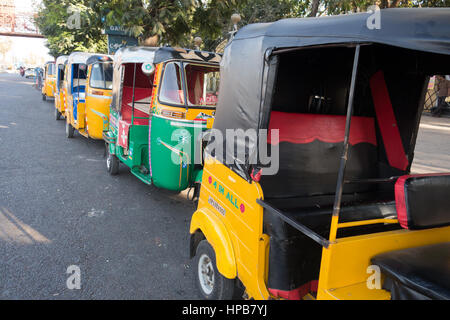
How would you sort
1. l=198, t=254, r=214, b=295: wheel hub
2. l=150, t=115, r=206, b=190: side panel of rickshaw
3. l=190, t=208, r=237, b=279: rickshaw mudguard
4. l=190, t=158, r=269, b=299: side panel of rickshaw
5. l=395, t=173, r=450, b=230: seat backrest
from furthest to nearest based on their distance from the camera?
l=150, t=115, r=206, b=190: side panel of rickshaw, l=198, t=254, r=214, b=295: wheel hub, l=190, t=208, r=237, b=279: rickshaw mudguard, l=190, t=158, r=269, b=299: side panel of rickshaw, l=395, t=173, r=450, b=230: seat backrest

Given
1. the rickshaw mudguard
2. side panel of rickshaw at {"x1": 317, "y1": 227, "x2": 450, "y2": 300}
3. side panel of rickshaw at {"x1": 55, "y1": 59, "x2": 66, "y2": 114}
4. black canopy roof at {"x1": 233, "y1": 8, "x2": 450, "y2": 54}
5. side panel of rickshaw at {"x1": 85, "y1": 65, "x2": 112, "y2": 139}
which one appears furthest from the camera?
side panel of rickshaw at {"x1": 55, "y1": 59, "x2": 66, "y2": 114}

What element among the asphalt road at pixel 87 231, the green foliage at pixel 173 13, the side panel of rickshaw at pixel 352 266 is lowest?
the asphalt road at pixel 87 231

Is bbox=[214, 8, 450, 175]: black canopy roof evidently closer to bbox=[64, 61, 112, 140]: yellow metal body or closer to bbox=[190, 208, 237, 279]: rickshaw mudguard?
bbox=[190, 208, 237, 279]: rickshaw mudguard

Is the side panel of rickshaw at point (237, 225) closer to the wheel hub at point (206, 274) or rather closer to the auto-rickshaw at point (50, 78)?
the wheel hub at point (206, 274)

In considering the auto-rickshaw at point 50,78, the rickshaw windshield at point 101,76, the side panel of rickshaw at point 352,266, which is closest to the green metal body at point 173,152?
the side panel of rickshaw at point 352,266

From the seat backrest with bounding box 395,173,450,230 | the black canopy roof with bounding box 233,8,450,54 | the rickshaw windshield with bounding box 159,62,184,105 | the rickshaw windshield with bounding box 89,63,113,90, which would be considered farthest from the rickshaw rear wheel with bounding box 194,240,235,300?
the rickshaw windshield with bounding box 89,63,113,90

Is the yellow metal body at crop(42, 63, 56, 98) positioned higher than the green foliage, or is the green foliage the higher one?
the green foliage

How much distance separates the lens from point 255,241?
2283mm

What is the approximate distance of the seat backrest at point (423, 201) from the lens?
2.04 metres

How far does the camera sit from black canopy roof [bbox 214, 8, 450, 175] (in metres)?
1.52

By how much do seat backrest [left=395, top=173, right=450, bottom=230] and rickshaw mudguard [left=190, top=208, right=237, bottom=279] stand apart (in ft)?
4.12

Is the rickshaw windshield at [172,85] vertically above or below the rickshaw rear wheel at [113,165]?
above

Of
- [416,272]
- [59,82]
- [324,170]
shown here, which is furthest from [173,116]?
[59,82]

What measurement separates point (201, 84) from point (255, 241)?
373 centimetres
